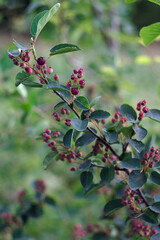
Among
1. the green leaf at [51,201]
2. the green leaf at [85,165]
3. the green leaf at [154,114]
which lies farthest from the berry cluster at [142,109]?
the green leaf at [51,201]

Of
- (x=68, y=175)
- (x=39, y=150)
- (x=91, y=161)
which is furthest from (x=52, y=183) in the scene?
(x=91, y=161)

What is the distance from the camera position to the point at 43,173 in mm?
2166

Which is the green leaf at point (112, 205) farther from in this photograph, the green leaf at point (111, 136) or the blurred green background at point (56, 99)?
the blurred green background at point (56, 99)

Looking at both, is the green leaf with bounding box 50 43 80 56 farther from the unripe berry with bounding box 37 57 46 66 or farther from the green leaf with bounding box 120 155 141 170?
the green leaf with bounding box 120 155 141 170

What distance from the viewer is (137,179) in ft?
1.74

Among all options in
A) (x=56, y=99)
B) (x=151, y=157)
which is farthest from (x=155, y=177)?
(x=56, y=99)

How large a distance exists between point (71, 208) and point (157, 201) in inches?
31.2

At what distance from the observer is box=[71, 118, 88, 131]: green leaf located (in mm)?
505

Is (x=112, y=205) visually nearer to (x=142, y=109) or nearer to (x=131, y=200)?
(x=131, y=200)

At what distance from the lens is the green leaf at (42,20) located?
497 mm

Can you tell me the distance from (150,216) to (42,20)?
373mm

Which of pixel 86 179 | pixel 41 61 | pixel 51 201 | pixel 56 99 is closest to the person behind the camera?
pixel 41 61

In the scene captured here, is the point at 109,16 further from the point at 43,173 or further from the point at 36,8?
the point at 43,173

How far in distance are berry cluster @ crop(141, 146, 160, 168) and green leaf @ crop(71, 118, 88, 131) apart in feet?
0.41
